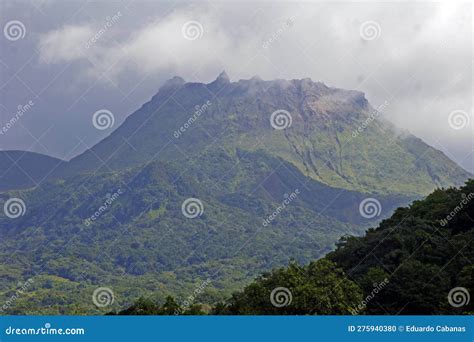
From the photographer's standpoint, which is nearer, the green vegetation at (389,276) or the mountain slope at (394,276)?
the green vegetation at (389,276)

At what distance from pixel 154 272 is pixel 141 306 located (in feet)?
554

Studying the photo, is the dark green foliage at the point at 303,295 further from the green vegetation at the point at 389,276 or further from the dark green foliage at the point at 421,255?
the dark green foliage at the point at 421,255

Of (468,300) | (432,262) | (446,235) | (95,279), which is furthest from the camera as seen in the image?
(95,279)

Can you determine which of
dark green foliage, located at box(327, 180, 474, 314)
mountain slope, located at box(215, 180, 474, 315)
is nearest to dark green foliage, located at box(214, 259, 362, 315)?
mountain slope, located at box(215, 180, 474, 315)

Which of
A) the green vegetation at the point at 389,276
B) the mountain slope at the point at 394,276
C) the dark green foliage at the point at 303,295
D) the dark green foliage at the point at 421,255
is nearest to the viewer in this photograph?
the dark green foliage at the point at 303,295

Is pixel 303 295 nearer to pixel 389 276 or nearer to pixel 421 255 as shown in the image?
pixel 389 276

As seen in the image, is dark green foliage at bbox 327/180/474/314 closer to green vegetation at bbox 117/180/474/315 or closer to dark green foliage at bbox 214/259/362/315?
green vegetation at bbox 117/180/474/315

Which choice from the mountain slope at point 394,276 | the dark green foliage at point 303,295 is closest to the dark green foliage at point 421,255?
the mountain slope at point 394,276

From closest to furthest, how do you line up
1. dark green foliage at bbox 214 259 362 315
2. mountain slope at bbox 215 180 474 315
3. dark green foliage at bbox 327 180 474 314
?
dark green foliage at bbox 214 259 362 315 → mountain slope at bbox 215 180 474 315 → dark green foliage at bbox 327 180 474 314

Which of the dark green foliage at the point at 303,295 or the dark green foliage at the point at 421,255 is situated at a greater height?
the dark green foliage at the point at 421,255

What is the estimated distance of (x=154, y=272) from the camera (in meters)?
200
